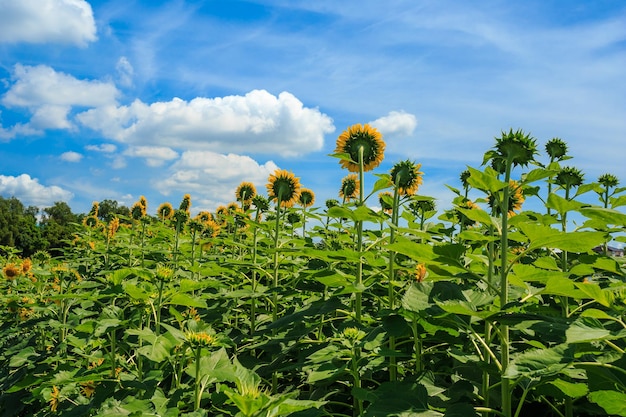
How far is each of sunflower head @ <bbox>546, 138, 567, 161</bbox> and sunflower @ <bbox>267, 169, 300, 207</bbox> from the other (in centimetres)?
198

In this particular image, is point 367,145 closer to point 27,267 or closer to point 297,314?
point 297,314

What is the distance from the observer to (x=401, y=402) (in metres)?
1.64

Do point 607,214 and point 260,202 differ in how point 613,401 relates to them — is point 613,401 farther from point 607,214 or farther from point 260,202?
point 260,202

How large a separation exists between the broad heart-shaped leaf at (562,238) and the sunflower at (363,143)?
6.01 feet

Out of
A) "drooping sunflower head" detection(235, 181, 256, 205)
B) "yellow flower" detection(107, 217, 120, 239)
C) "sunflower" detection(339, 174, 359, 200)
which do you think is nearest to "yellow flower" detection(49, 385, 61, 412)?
"drooping sunflower head" detection(235, 181, 256, 205)

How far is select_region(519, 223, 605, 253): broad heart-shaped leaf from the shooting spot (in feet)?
5.05

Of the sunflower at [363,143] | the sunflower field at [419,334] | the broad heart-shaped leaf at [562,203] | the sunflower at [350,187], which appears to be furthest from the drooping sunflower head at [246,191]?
the broad heart-shaped leaf at [562,203]

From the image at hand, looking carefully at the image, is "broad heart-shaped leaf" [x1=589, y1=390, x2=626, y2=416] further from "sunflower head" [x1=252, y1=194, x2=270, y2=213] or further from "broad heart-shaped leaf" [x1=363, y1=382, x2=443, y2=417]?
"sunflower head" [x1=252, y1=194, x2=270, y2=213]

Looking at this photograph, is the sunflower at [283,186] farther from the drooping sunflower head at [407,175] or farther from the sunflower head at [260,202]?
the drooping sunflower head at [407,175]

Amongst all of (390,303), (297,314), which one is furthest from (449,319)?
(297,314)

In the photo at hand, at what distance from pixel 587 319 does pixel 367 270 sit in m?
1.52

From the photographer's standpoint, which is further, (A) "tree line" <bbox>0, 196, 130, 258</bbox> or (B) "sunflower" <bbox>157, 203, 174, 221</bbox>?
(A) "tree line" <bbox>0, 196, 130, 258</bbox>

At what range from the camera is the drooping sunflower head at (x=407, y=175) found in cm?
299

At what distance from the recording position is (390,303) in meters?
2.43
